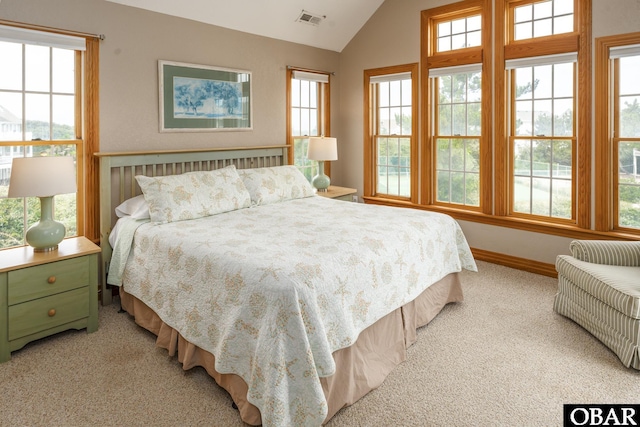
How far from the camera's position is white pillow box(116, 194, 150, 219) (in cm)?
336

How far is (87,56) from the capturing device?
137 inches

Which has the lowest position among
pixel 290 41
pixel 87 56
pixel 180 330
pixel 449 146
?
pixel 180 330

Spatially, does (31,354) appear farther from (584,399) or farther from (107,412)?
(584,399)

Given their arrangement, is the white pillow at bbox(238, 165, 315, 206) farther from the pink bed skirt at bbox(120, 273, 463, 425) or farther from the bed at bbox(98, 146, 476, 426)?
the pink bed skirt at bbox(120, 273, 463, 425)

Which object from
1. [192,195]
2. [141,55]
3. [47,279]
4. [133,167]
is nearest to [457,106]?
[192,195]

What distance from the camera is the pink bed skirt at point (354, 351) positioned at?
2.18 metres

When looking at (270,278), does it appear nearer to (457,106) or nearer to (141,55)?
(141,55)

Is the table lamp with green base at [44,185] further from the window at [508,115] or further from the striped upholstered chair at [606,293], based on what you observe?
the window at [508,115]

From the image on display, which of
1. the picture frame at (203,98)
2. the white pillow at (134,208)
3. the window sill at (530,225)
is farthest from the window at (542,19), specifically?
the white pillow at (134,208)

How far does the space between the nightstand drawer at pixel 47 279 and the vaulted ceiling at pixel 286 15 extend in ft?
7.26

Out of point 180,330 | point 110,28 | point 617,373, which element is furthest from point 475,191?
point 110,28

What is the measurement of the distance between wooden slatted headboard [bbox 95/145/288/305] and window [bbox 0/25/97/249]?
6.6 inches

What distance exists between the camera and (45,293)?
9.34 feet

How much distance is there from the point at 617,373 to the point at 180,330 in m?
2.57
